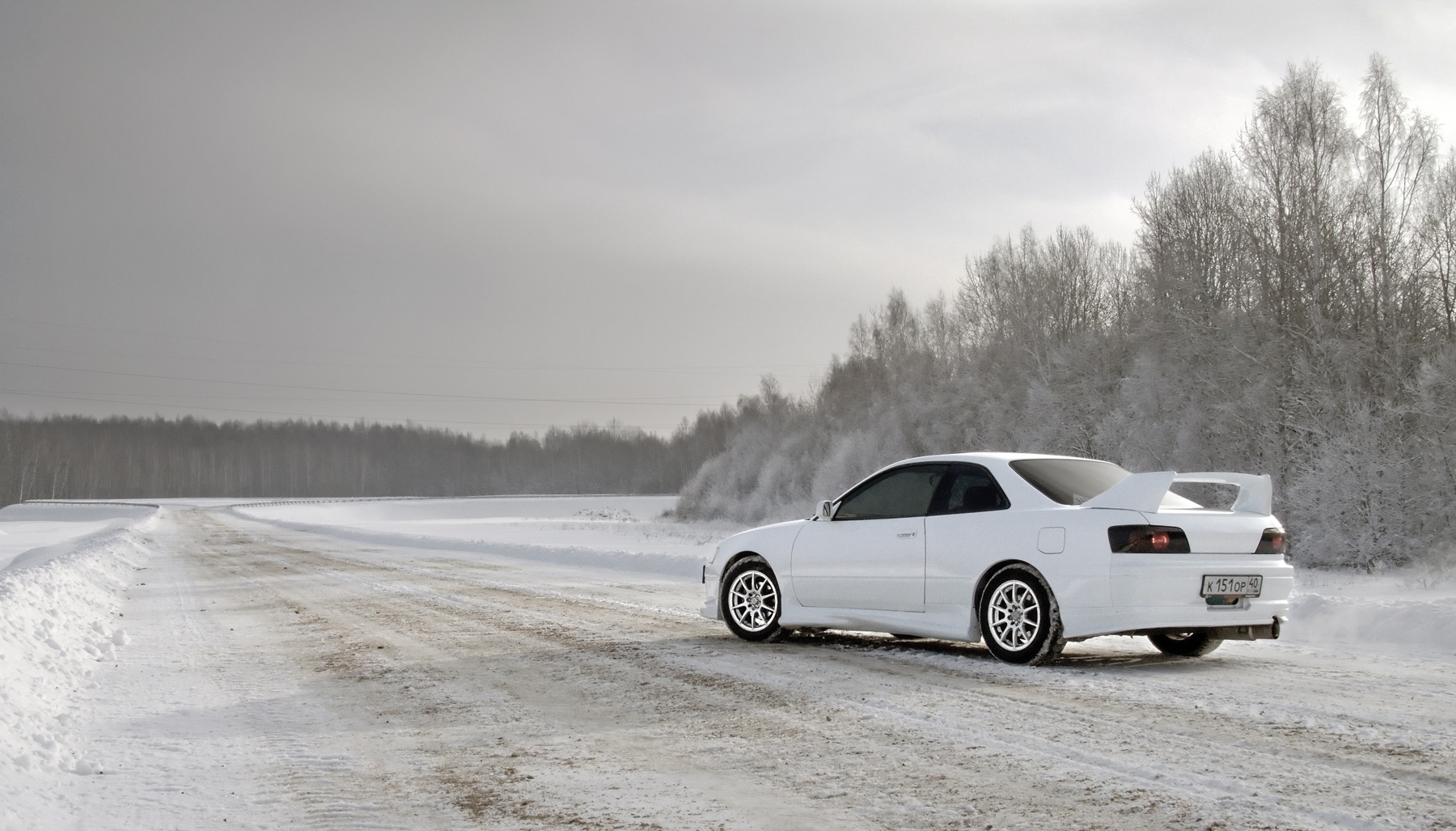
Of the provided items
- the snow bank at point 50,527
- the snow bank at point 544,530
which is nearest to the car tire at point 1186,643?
the snow bank at point 544,530

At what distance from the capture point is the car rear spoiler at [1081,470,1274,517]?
A: 24.6ft

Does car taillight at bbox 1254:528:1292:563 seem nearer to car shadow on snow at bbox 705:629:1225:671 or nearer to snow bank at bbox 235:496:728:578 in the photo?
car shadow on snow at bbox 705:629:1225:671

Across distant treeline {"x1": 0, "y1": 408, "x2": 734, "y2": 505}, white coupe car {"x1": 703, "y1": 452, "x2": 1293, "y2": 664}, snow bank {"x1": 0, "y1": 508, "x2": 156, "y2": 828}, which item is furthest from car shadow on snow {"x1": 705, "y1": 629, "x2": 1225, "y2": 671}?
distant treeline {"x1": 0, "y1": 408, "x2": 734, "y2": 505}

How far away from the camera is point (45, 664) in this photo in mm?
8258

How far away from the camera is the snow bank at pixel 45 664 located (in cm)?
505

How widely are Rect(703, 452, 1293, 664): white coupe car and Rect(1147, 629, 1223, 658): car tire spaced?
1 centimetres

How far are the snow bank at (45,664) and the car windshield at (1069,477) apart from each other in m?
6.28

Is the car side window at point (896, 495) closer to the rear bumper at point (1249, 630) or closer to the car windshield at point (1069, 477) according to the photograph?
the car windshield at point (1069, 477)

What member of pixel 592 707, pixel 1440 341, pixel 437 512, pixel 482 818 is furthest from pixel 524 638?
pixel 437 512

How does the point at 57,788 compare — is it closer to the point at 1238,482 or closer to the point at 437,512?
the point at 1238,482

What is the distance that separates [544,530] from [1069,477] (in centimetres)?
4620

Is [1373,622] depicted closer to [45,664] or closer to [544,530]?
[45,664]

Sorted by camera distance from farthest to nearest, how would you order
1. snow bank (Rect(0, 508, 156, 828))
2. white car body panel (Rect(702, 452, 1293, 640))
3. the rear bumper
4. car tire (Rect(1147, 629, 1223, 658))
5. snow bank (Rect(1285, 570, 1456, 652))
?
snow bank (Rect(1285, 570, 1456, 652)) < car tire (Rect(1147, 629, 1223, 658)) < the rear bumper < white car body panel (Rect(702, 452, 1293, 640)) < snow bank (Rect(0, 508, 156, 828))

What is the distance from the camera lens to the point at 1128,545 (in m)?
7.32
